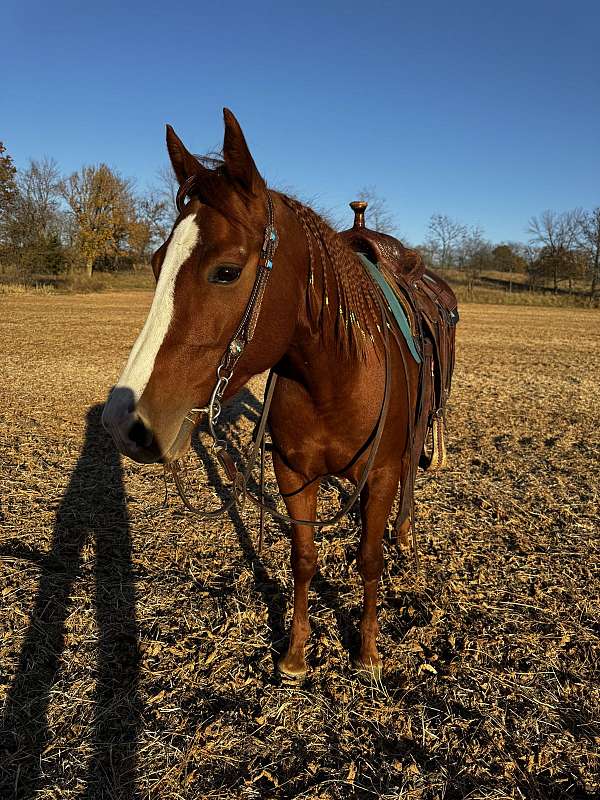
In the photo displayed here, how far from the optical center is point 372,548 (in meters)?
2.57

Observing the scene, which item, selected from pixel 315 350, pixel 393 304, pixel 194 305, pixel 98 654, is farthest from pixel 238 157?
pixel 98 654

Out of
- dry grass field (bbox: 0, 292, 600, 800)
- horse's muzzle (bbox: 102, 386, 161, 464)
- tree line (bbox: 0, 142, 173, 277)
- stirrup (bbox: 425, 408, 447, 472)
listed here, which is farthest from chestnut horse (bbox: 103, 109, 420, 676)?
tree line (bbox: 0, 142, 173, 277)

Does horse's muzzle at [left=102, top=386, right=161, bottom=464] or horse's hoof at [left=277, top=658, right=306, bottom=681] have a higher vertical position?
horse's muzzle at [left=102, top=386, right=161, bottom=464]

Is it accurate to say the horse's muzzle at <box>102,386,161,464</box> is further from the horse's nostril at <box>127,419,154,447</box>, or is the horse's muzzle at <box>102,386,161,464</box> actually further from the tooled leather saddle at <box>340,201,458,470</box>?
the tooled leather saddle at <box>340,201,458,470</box>

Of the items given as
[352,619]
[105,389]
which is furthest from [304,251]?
[105,389]

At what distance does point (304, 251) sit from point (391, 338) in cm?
81

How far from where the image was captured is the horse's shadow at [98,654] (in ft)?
6.56

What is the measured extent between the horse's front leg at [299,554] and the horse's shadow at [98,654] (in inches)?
32.2

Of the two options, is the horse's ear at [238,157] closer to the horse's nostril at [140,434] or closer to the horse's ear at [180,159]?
the horse's ear at [180,159]

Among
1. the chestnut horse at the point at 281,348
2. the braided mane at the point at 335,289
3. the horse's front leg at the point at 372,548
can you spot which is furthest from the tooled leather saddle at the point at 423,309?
the braided mane at the point at 335,289

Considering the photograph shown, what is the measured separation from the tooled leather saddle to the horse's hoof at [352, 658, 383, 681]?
3.91ft

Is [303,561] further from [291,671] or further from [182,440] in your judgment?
[182,440]

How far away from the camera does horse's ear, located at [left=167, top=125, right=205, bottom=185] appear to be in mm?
1645

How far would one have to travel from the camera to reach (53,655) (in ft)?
8.43
